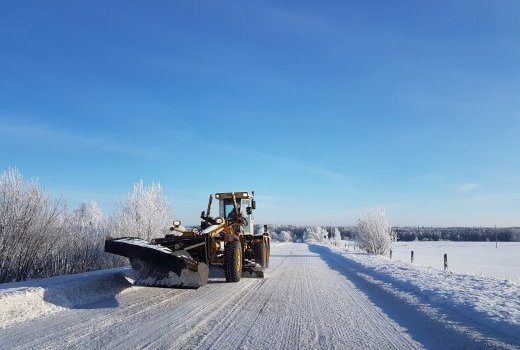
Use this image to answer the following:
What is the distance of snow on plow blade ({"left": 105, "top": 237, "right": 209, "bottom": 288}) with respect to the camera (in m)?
9.25

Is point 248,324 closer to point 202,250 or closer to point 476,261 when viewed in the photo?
point 202,250

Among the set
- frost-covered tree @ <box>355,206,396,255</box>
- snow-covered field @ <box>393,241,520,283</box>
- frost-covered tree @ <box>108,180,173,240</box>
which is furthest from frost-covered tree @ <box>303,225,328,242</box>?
frost-covered tree @ <box>108,180,173,240</box>

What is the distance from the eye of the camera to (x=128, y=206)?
21172mm

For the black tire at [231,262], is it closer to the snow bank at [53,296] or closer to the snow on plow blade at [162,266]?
the snow on plow blade at [162,266]

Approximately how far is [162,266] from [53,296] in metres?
2.12

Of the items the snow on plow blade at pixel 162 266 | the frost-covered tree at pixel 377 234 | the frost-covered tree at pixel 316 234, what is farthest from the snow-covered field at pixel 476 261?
the frost-covered tree at pixel 316 234

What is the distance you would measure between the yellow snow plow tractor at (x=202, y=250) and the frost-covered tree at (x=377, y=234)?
766 inches

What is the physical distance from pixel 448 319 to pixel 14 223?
1107cm

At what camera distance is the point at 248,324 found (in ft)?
23.6

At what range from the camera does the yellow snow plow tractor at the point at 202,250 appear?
935 centimetres

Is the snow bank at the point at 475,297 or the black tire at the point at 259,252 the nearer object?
the snow bank at the point at 475,297

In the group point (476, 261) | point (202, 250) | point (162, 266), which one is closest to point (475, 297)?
point (202, 250)

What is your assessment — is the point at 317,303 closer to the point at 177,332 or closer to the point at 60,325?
the point at 177,332

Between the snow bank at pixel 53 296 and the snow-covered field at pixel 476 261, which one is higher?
the snow bank at pixel 53 296
